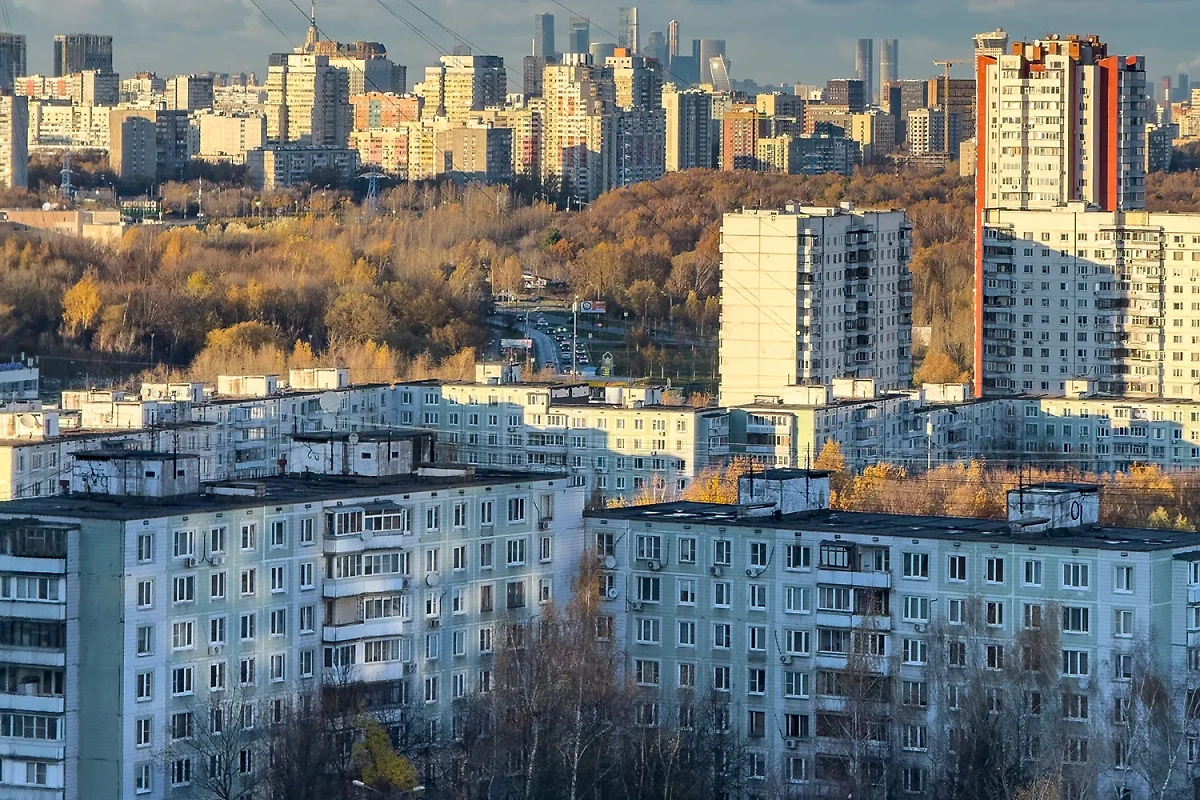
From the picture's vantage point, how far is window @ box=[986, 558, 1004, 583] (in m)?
18.6

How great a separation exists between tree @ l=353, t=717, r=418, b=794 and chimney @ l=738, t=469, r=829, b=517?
3003 mm

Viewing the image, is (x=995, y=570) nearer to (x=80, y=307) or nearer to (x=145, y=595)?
(x=145, y=595)

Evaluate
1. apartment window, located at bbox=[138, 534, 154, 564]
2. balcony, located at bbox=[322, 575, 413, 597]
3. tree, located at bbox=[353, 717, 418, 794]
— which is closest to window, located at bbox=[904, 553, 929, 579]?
balcony, located at bbox=[322, 575, 413, 597]

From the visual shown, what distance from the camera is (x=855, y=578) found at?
18938 mm

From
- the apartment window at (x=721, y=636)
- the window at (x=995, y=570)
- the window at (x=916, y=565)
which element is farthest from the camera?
the apartment window at (x=721, y=636)

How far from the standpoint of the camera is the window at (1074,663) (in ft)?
59.6

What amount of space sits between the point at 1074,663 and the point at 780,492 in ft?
8.29

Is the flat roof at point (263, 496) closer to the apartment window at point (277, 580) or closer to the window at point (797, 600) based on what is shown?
the apartment window at point (277, 580)

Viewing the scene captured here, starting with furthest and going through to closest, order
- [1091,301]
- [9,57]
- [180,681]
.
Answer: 1. [9,57]
2. [1091,301]
3. [180,681]

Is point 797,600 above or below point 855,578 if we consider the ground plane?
below

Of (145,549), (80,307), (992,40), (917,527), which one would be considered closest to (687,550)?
(917,527)

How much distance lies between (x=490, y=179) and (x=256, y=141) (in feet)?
52.3

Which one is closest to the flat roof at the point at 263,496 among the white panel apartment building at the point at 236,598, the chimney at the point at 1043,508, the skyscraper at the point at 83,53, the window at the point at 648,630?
the white panel apartment building at the point at 236,598

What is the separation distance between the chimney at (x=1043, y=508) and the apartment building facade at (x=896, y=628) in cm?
1
